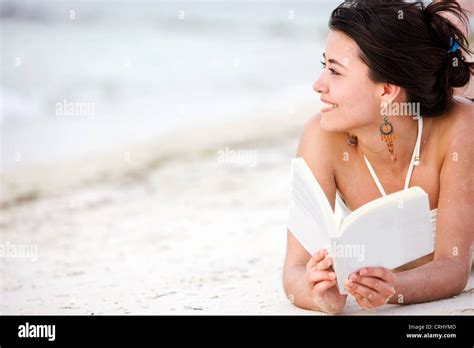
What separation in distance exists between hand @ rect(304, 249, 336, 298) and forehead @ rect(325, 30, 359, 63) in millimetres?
897

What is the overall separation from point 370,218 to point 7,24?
14.1 m

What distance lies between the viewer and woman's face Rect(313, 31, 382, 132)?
346cm

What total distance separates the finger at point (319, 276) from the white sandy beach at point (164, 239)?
37 centimetres

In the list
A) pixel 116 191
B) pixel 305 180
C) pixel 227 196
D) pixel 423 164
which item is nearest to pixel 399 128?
pixel 423 164

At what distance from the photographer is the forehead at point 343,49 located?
345 cm

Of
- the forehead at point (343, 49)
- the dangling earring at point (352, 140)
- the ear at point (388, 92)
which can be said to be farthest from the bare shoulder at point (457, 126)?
the forehead at point (343, 49)

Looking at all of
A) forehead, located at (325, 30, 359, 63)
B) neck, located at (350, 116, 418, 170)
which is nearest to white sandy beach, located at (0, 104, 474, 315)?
neck, located at (350, 116, 418, 170)

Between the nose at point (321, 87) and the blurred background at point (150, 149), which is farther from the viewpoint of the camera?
the blurred background at point (150, 149)

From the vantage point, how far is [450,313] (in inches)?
130

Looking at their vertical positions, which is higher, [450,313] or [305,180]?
[305,180]

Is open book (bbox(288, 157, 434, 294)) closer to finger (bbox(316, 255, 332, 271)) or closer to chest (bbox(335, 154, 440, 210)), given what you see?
finger (bbox(316, 255, 332, 271))

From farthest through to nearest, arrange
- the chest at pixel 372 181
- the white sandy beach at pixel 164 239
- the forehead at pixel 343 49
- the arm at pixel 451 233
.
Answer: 1. the white sandy beach at pixel 164 239
2. the chest at pixel 372 181
3. the forehead at pixel 343 49
4. the arm at pixel 451 233

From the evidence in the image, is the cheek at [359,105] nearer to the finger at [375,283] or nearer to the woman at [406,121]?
the woman at [406,121]
